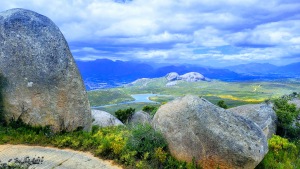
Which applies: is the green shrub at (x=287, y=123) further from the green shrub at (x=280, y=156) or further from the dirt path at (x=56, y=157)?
the dirt path at (x=56, y=157)

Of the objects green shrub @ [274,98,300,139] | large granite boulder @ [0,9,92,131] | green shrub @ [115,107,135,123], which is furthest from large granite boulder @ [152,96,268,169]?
green shrub @ [115,107,135,123]

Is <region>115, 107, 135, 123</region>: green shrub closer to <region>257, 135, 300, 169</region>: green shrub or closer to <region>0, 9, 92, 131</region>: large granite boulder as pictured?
<region>0, 9, 92, 131</region>: large granite boulder

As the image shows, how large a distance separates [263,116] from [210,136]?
16.1 metres

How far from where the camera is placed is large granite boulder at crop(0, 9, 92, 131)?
1938 cm

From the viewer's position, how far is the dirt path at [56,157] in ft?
49.4

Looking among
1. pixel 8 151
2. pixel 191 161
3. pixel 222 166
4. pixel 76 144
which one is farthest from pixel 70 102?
pixel 222 166

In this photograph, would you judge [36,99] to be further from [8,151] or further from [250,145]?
[250,145]

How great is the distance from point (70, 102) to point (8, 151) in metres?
4.82

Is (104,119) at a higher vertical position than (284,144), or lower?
higher

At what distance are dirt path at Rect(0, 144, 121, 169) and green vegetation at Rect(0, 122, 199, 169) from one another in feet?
1.89

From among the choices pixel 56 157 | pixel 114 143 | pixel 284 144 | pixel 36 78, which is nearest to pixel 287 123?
pixel 284 144

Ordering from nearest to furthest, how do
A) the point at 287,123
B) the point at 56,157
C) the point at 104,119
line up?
the point at 56,157 → the point at 287,123 → the point at 104,119

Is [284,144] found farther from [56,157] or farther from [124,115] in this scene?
[124,115]

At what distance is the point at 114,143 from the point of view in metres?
16.6
